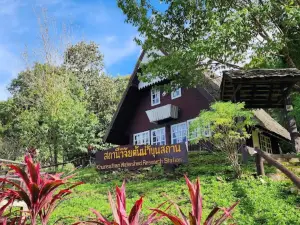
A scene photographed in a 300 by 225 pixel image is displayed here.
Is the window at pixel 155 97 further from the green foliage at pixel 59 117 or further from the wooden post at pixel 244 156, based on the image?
the wooden post at pixel 244 156

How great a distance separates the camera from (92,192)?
12.0 m

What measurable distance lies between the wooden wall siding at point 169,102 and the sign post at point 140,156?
17.5 feet

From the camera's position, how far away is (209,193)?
31.5 ft

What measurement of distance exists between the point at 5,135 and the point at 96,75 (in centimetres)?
1093

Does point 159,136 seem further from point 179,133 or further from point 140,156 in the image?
point 140,156

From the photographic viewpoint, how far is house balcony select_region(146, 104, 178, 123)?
65.9ft

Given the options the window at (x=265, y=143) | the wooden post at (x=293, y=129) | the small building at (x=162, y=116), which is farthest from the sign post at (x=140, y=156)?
the window at (x=265, y=143)

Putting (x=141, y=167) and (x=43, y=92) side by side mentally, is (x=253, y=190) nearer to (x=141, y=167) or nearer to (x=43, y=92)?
(x=141, y=167)

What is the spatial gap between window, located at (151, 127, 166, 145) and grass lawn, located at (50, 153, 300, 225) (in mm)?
6516

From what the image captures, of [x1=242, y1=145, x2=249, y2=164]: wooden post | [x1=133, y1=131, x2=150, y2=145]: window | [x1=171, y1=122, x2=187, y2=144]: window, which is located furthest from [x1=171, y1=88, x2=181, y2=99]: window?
[x1=242, y1=145, x2=249, y2=164]: wooden post

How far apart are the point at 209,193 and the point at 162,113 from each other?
36.4 ft

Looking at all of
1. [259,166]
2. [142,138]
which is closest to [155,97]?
[142,138]

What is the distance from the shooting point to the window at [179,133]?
20.0 m

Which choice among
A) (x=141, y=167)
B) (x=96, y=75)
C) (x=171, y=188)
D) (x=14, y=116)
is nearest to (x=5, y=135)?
(x=14, y=116)
